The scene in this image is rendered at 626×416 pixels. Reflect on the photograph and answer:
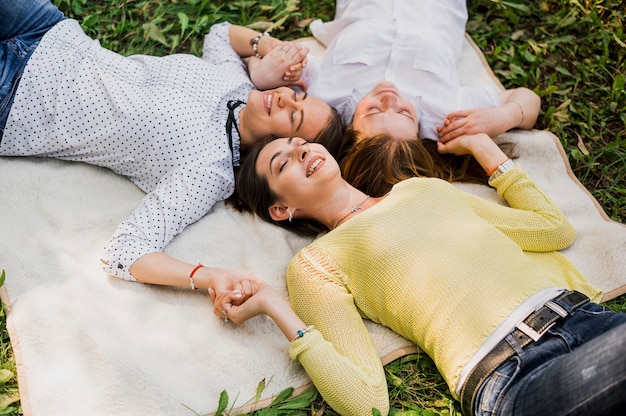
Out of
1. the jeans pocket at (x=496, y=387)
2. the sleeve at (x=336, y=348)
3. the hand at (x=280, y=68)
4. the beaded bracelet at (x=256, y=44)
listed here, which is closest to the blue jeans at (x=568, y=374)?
the jeans pocket at (x=496, y=387)

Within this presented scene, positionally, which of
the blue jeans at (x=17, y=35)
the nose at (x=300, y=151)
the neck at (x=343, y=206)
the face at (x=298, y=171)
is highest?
the blue jeans at (x=17, y=35)

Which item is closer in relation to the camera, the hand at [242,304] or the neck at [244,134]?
the hand at [242,304]

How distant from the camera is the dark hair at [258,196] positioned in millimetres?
3551

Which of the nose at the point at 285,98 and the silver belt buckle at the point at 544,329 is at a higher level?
the nose at the point at 285,98

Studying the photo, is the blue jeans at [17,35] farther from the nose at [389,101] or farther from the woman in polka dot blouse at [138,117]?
the nose at [389,101]

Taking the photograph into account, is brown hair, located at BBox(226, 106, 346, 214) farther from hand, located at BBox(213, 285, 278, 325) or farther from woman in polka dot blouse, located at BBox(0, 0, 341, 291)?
hand, located at BBox(213, 285, 278, 325)

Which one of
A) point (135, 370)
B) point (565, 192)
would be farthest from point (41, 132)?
point (565, 192)

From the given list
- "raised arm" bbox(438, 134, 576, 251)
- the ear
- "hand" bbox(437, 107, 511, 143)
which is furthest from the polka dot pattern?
"raised arm" bbox(438, 134, 576, 251)

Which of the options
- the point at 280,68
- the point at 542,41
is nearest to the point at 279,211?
the point at 280,68

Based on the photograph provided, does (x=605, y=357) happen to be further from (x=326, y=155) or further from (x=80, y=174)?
(x=80, y=174)

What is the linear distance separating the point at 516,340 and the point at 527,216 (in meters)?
0.89

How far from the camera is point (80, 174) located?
3.86 meters

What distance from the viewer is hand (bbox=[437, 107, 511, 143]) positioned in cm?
398

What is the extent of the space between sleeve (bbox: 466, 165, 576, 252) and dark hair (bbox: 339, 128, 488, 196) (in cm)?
40
